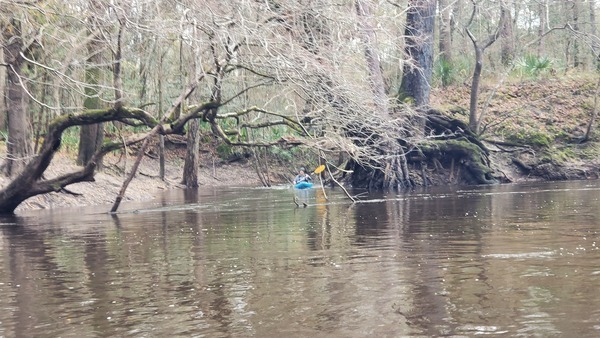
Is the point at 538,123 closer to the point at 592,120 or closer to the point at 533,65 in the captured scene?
the point at 592,120

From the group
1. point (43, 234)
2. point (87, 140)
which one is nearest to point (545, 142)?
point (87, 140)

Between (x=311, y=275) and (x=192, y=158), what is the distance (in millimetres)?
30730

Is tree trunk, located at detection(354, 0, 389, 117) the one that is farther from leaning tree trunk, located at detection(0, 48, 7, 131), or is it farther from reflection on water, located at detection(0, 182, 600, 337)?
leaning tree trunk, located at detection(0, 48, 7, 131)

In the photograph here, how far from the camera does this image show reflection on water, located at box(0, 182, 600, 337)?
25.4 ft

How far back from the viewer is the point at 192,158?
40.8 m

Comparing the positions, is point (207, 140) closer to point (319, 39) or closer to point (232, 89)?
point (232, 89)

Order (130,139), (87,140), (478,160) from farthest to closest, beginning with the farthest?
(478,160) < (87,140) < (130,139)

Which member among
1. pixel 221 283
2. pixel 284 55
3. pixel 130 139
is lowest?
pixel 221 283

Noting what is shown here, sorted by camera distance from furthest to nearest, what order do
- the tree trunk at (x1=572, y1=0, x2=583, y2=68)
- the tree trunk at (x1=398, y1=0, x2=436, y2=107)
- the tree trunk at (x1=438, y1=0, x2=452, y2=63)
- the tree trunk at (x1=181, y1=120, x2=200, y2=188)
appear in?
the tree trunk at (x1=572, y1=0, x2=583, y2=68), the tree trunk at (x1=438, y1=0, x2=452, y2=63), the tree trunk at (x1=181, y1=120, x2=200, y2=188), the tree trunk at (x1=398, y1=0, x2=436, y2=107)

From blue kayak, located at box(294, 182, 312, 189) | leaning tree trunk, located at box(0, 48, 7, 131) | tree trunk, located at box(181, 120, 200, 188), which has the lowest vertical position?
blue kayak, located at box(294, 182, 312, 189)

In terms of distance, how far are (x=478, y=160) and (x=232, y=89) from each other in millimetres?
9291

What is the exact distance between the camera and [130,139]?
70.0ft

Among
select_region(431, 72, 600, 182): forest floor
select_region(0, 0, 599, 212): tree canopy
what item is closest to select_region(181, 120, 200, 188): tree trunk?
select_region(0, 0, 599, 212): tree canopy

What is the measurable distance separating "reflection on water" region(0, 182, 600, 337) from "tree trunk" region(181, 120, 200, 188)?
1983 centimetres
